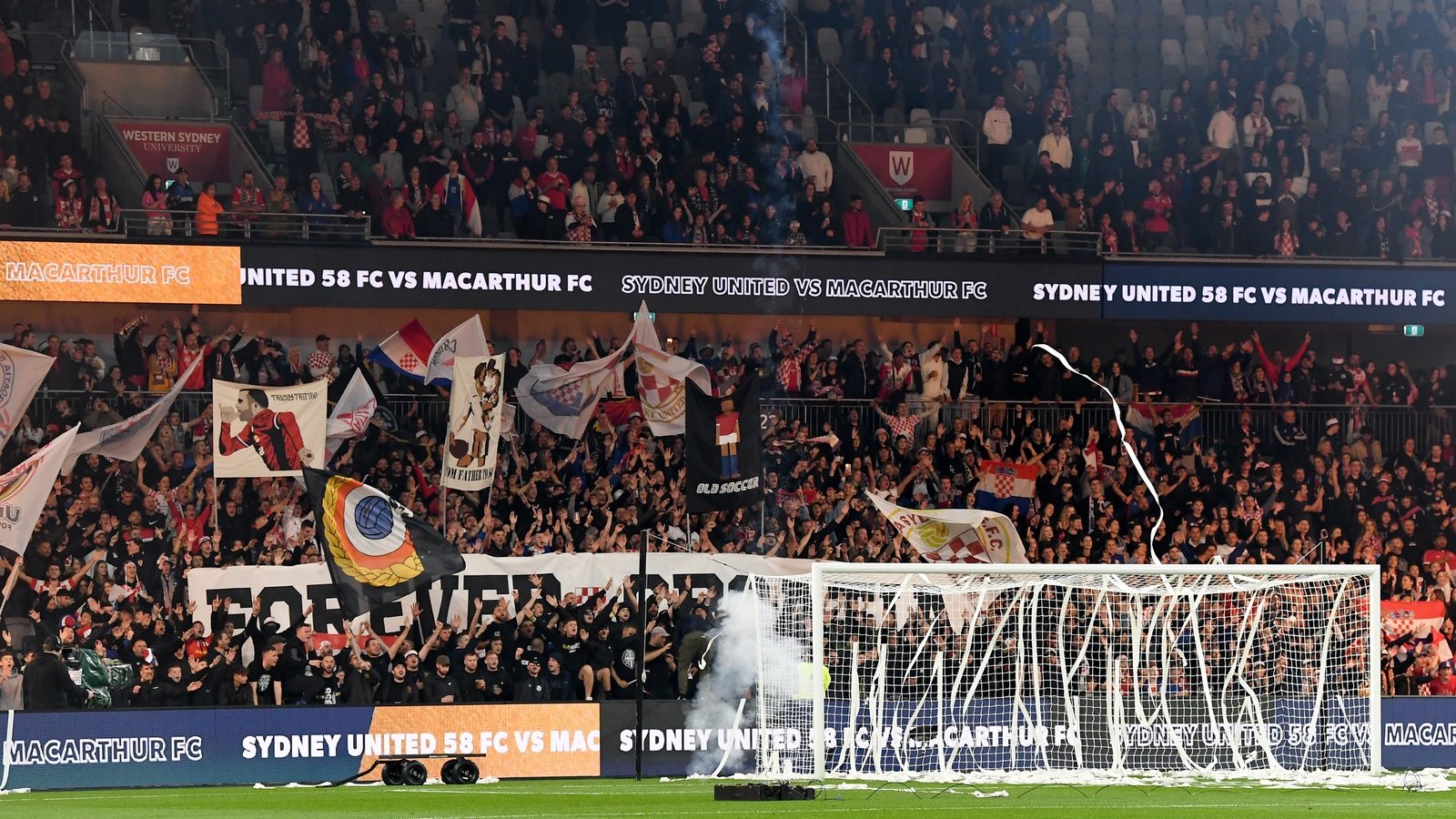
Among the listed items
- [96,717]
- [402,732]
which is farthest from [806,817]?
[96,717]

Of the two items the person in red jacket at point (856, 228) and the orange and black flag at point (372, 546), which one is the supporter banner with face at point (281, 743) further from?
the person in red jacket at point (856, 228)

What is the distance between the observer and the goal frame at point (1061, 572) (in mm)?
16031

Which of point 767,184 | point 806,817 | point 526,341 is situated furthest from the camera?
point 526,341

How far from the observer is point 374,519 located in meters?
19.4

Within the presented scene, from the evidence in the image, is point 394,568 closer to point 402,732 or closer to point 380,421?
point 402,732

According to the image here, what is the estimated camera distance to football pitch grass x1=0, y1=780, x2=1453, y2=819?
14000 millimetres

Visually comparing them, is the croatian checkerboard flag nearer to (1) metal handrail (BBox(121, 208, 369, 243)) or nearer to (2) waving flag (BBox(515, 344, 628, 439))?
(2) waving flag (BBox(515, 344, 628, 439))

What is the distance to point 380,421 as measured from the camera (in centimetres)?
2300

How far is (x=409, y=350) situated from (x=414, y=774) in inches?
237

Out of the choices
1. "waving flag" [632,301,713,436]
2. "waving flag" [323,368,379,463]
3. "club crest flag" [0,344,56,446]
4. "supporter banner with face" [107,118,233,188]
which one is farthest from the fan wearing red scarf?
"supporter banner with face" [107,118,233,188]

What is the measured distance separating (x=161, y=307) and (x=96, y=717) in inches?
349

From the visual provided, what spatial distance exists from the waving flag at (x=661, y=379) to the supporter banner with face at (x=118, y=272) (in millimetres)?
5144

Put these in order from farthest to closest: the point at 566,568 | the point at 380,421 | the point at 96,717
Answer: the point at 380,421
the point at 566,568
the point at 96,717

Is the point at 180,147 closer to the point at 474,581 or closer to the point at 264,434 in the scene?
the point at 264,434
